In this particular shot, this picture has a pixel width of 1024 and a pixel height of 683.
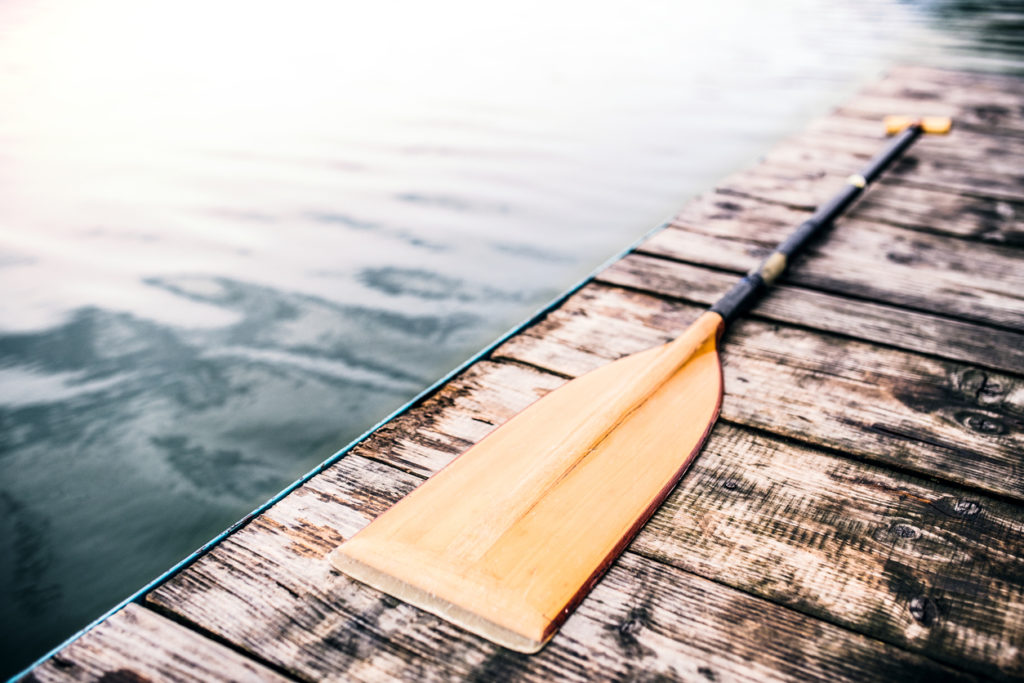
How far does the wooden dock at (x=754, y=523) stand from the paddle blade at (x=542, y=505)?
1.2 inches

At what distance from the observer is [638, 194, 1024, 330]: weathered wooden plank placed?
186cm

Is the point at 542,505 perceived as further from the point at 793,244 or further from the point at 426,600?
the point at 793,244

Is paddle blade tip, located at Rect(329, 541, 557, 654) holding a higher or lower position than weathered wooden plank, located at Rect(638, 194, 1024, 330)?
lower

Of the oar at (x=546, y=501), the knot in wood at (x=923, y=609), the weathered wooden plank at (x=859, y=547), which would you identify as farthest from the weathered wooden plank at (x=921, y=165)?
the knot in wood at (x=923, y=609)

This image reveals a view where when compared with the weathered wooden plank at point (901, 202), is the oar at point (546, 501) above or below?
below

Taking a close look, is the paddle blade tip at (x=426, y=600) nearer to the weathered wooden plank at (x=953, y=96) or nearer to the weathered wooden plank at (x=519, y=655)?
the weathered wooden plank at (x=519, y=655)

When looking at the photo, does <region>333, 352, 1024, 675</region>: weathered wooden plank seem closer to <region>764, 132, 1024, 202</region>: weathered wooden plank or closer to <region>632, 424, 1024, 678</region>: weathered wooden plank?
<region>632, 424, 1024, 678</region>: weathered wooden plank

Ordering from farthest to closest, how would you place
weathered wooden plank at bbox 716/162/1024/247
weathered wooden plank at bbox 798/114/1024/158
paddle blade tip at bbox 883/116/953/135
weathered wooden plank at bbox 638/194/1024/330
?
paddle blade tip at bbox 883/116/953/135 → weathered wooden plank at bbox 798/114/1024/158 → weathered wooden plank at bbox 716/162/1024/247 → weathered wooden plank at bbox 638/194/1024/330

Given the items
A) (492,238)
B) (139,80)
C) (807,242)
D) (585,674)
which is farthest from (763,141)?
(139,80)

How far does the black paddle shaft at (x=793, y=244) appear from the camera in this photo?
174 cm

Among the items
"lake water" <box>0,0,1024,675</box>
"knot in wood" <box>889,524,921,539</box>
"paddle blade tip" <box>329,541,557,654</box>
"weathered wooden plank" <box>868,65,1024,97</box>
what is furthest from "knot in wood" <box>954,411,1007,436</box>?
"weathered wooden plank" <box>868,65,1024,97</box>

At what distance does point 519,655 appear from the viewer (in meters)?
0.92

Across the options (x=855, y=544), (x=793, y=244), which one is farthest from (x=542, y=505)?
(x=793, y=244)

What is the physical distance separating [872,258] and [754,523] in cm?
130
